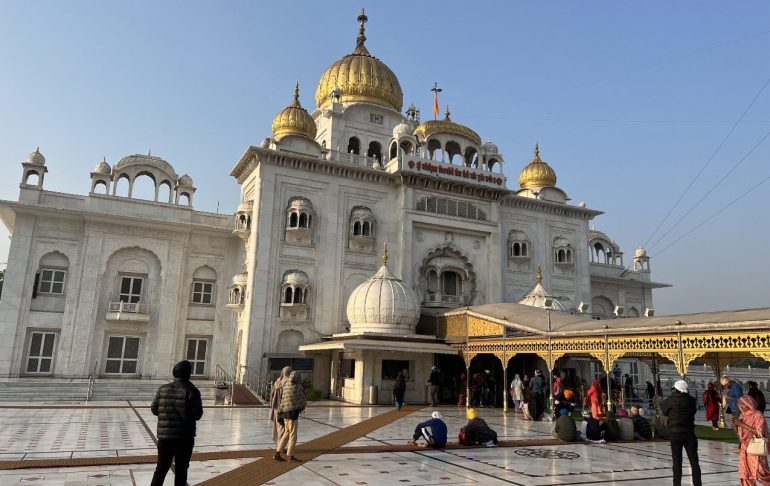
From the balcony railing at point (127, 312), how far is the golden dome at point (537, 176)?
68.6 feet

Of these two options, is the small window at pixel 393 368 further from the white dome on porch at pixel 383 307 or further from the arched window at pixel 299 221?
the arched window at pixel 299 221

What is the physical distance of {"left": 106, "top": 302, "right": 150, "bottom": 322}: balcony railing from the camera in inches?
914

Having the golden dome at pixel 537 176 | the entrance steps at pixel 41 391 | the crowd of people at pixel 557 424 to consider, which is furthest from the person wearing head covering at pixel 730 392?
the entrance steps at pixel 41 391

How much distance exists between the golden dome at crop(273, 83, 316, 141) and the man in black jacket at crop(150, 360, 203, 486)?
20.0m

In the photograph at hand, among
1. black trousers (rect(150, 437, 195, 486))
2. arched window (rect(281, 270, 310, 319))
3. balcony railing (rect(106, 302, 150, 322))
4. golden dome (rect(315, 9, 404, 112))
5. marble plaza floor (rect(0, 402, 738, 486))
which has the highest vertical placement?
golden dome (rect(315, 9, 404, 112))

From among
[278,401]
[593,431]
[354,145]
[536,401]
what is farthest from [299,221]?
[593,431]

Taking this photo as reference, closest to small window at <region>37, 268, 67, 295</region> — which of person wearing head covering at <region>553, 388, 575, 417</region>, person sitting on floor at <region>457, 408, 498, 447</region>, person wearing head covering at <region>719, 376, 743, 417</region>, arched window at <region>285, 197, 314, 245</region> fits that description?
arched window at <region>285, 197, 314, 245</region>

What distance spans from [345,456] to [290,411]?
1274 millimetres

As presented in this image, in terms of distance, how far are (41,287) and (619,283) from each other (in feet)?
103

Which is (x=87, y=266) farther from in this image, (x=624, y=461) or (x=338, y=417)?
(x=624, y=461)

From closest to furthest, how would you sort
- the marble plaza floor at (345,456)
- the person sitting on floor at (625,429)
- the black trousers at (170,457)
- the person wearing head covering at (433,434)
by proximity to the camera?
the black trousers at (170,457) < the marble plaza floor at (345,456) < the person wearing head covering at (433,434) < the person sitting on floor at (625,429)

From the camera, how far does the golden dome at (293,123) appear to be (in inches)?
982

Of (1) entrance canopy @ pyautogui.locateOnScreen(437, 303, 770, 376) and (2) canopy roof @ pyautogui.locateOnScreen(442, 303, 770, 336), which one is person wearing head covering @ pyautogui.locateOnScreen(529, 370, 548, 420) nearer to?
(1) entrance canopy @ pyautogui.locateOnScreen(437, 303, 770, 376)

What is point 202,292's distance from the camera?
83.7 ft
